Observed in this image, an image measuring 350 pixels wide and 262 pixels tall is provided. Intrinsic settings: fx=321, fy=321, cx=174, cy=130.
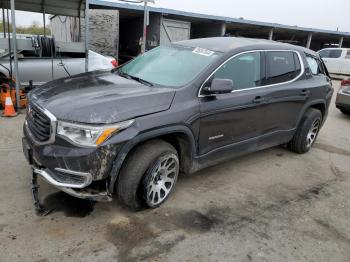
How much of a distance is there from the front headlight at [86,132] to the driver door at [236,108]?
1.13 metres

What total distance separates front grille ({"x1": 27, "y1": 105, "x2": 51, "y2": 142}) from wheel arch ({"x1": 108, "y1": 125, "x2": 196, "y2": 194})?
700 millimetres

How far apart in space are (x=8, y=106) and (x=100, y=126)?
448 cm

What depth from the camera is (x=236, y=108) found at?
391 centimetres

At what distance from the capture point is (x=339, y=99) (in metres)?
9.02

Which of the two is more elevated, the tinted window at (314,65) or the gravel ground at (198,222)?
the tinted window at (314,65)

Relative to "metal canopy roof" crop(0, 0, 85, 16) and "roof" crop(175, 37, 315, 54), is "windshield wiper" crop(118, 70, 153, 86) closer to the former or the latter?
"roof" crop(175, 37, 315, 54)

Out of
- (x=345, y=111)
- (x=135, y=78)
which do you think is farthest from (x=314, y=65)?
(x=345, y=111)

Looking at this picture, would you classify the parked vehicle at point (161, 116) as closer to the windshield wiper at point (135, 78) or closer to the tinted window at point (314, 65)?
the windshield wiper at point (135, 78)

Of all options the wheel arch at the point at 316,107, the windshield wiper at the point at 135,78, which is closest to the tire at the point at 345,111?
the wheel arch at the point at 316,107

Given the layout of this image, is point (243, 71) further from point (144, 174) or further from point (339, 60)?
point (339, 60)

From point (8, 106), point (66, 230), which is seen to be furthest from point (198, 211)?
point (8, 106)

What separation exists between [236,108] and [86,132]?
74.7 inches

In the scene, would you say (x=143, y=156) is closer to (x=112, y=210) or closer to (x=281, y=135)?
(x=112, y=210)

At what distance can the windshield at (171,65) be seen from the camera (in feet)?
12.1
